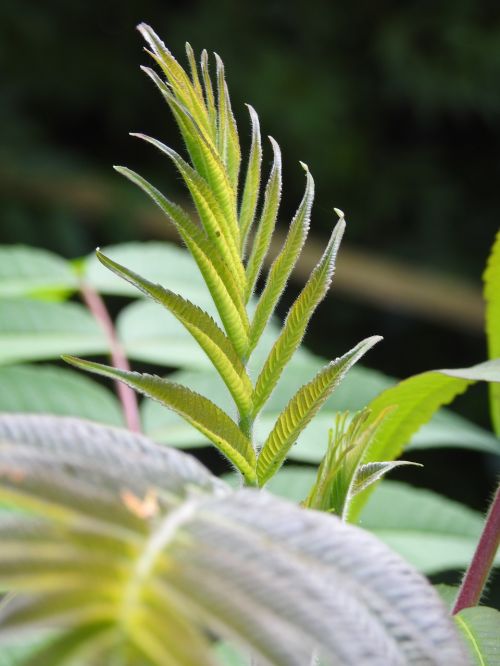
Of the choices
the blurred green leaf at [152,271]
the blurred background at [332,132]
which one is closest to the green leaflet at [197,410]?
the blurred green leaf at [152,271]

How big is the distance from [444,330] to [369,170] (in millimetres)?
505

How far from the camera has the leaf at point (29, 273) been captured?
568 millimetres

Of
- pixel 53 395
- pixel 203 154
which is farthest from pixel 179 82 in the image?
pixel 53 395

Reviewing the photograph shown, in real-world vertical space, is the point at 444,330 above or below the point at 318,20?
below

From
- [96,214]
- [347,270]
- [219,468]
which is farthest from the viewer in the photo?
[96,214]

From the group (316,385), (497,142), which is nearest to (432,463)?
(497,142)

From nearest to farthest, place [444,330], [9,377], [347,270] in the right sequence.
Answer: [9,377]
[347,270]
[444,330]

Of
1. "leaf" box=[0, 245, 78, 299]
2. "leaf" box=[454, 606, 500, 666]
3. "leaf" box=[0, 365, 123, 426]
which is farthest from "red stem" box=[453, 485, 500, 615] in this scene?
"leaf" box=[0, 245, 78, 299]

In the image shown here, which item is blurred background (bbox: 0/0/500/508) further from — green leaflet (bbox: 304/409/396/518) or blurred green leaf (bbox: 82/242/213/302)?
green leaflet (bbox: 304/409/396/518)

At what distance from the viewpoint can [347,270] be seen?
86.4 inches

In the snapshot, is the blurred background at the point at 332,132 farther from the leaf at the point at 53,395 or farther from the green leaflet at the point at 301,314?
the green leaflet at the point at 301,314

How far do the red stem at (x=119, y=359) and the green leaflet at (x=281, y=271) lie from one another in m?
0.21

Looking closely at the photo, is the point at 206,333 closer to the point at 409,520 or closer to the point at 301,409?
the point at 301,409

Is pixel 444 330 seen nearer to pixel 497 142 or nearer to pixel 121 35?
pixel 497 142
